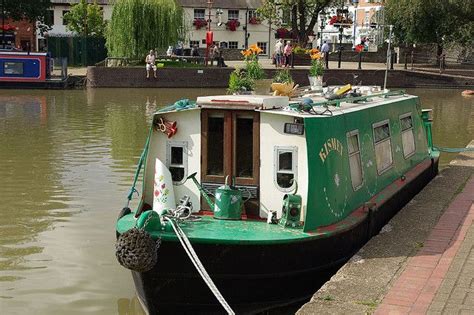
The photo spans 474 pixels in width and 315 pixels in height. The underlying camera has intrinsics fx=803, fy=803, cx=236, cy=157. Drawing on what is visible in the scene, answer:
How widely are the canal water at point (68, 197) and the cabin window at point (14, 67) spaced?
802cm

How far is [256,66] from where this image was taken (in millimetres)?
10023

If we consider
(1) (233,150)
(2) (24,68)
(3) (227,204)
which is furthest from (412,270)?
(2) (24,68)

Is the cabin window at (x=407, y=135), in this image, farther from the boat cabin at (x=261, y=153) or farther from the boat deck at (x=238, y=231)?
the boat deck at (x=238, y=231)

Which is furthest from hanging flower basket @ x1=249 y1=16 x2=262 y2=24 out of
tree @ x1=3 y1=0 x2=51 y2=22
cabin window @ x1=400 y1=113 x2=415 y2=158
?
cabin window @ x1=400 y1=113 x2=415 y2=158

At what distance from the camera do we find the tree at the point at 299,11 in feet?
155

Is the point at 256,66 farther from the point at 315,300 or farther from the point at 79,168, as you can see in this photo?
the point at 79,168

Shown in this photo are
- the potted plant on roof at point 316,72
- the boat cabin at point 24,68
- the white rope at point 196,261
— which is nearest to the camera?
the white rope at point 196,261

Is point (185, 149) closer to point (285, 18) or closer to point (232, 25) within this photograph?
point (285, 18)

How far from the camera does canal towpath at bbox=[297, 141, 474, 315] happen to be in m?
6.36

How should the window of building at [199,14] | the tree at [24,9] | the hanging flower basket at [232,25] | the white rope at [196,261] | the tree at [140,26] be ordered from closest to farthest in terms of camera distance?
the white rope at [196,261]
the tree at [140,26]
the tree at [24,9]
the hanging flower basket at [232,25]
the window of building at [199,14]

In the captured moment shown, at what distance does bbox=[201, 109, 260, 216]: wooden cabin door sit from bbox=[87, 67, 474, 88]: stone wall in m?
25.6

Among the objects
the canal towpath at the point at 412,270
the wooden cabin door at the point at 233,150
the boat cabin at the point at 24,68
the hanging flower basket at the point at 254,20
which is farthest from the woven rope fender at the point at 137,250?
the hanging flower basket at the point at 254,20

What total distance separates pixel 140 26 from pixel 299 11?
13692mm

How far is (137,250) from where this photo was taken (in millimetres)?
6871
